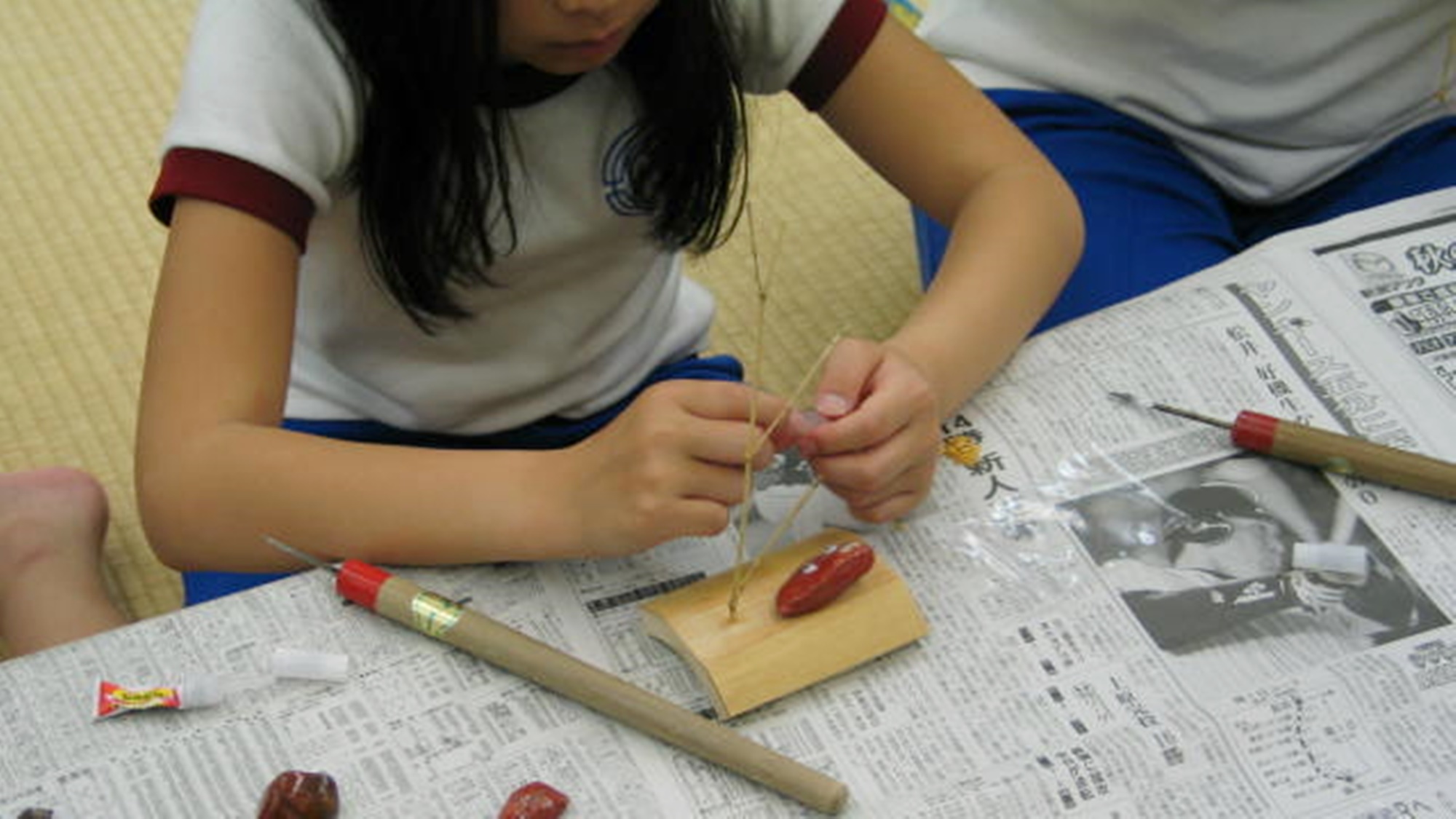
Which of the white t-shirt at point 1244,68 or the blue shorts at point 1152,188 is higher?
the white t-shirt at point 1244,68

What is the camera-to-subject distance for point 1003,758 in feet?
2.15

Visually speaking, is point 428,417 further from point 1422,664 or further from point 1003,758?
point 1422,664

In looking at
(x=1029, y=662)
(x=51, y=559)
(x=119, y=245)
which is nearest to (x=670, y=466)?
(x=1029, y=662)

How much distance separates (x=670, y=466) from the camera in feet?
2.24

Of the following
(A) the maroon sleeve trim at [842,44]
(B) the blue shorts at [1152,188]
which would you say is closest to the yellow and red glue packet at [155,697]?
(A) the maroon sleeve trim at [842,44]

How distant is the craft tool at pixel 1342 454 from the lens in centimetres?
76

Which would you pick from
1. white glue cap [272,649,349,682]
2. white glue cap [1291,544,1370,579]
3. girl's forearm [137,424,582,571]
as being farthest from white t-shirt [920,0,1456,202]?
white glue cap [272,649,349,682]

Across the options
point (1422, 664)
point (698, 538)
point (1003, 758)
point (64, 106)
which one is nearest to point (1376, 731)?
point (1422, 664)

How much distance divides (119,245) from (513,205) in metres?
0.88

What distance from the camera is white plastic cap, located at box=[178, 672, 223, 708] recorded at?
2.13 feet

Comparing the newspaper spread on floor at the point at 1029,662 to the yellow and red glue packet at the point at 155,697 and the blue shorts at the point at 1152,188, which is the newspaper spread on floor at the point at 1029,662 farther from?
the blue shorts at the point at 1152,188

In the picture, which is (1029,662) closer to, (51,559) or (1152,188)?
(1152,188)

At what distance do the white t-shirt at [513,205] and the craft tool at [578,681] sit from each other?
0.64ft

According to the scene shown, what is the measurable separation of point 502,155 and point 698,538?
23cm
